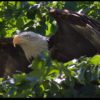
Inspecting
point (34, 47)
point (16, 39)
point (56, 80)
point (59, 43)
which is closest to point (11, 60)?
point (34, 47)

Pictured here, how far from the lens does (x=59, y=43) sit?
6.22m

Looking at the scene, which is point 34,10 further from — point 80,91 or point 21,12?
point 80,91

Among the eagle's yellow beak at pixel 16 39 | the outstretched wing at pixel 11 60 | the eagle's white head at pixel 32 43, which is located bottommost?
the outstretched wing at pixel 11 60

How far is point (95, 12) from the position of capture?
20.8 ft

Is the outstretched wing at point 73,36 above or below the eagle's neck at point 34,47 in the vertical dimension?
above

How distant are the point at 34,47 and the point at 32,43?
0.26ft

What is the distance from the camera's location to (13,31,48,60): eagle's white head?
6342 mm

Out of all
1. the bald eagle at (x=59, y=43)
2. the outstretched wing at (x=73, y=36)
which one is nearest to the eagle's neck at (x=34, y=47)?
the bald eagle at (x=59, y=43)

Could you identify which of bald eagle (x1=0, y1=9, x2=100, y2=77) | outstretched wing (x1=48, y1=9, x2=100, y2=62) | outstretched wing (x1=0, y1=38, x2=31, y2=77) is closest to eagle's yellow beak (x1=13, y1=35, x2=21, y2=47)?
bald eagle (x1=0, y1=9, x2=100, y2=77)

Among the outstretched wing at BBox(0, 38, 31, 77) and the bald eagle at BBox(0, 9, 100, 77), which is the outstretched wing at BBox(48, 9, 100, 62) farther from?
the outstretched wing at BBox(0, 38, 31, 77)

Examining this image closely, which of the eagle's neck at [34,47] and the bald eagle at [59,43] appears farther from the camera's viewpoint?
the eagle's neck at [34,47]

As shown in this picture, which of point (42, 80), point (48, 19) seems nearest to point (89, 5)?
point (48, 19)

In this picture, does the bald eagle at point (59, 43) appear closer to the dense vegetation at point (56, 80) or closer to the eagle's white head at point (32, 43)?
the eagle's white head at point (32, 43)

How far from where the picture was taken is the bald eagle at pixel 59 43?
562 cm
